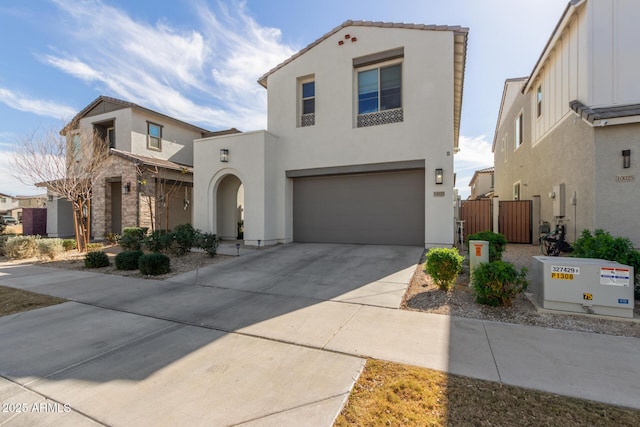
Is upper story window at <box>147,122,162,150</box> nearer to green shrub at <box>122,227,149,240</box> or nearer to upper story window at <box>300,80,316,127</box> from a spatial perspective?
green shrub at <box>122,227,149,240</box>

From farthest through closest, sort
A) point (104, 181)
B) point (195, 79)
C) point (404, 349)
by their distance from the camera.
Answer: point (104, 181) < point (195, 79) < point (404, 349)

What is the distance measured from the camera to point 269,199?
37.7 feet

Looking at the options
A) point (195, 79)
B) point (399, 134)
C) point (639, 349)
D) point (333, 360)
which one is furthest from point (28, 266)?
point (639, 349)

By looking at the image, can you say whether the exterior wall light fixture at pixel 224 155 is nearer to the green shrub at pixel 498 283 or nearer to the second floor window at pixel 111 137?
the second floor window at pixel 111 137

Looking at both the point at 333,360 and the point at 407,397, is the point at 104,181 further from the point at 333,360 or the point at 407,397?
the point at 407,397

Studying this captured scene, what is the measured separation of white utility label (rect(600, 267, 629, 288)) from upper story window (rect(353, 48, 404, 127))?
755 centimetres

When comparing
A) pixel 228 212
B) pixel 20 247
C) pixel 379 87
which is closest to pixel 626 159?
pixel 379 87

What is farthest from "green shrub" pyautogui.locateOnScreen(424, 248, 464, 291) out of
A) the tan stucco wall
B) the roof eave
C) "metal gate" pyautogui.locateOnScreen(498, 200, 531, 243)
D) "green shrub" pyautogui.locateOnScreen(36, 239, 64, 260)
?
"green shrub" pyautogui.locateOnScreen(36, 239, 64, 260)

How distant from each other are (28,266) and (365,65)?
14.0 metres

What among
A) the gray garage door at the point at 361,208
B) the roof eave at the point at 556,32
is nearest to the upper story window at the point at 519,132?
the roof eave at the point at 556,32

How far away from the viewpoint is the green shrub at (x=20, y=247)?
36.2 feet

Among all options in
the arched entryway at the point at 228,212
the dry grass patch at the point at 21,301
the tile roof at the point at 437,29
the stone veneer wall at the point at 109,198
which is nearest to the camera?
the dry grass patch at the point at 21,301

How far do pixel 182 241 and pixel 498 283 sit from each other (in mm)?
9311

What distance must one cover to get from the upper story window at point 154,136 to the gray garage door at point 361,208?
34.4ft
